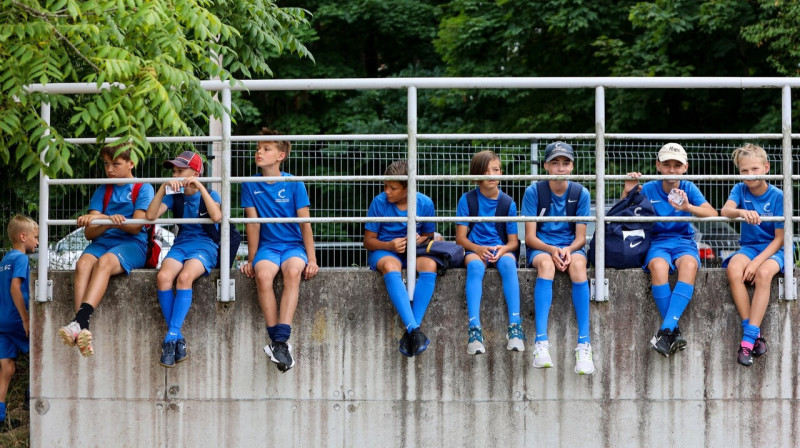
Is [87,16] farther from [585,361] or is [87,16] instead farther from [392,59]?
[392,59]

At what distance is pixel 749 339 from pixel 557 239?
57.2 inches

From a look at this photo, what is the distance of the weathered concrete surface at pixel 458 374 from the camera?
7262 millimetres

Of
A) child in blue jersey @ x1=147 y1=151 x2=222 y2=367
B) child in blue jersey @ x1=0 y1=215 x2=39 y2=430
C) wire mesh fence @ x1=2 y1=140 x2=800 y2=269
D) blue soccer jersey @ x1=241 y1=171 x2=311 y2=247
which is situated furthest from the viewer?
child in blue jersey @ x1=0 y1=215 x2=39 y2=430

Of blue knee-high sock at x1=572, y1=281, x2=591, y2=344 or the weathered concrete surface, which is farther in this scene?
the weathered concrete surface

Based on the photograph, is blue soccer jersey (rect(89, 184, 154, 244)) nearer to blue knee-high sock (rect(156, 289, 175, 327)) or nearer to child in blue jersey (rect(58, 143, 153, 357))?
child in blue jersey (rect(58, 143, 153, 357))

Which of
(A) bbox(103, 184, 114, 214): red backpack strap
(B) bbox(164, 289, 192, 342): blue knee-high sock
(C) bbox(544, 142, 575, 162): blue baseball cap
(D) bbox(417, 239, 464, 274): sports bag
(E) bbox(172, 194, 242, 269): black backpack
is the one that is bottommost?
(B) bbox(164, 289, 192, 342): blue knee-high sock

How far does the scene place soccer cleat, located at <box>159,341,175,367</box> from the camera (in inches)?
275

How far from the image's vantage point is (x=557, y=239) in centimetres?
736

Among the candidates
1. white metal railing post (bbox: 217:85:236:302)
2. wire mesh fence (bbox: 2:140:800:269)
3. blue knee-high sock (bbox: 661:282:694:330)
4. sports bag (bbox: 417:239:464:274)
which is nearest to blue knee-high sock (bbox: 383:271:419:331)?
sports bag (bbox: 417:239:464:274)

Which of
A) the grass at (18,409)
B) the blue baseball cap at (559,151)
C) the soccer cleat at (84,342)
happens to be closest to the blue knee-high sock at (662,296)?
the blue baseball cap at (559,151)

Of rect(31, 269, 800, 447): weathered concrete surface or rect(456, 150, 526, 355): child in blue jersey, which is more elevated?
rect(456, 150, 526, 355): child in blue jersey

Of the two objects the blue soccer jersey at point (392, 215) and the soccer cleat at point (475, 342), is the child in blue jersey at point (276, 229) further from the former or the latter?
the soccer cleat at point (475, 342)

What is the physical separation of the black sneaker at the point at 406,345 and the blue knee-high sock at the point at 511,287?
2.30ft

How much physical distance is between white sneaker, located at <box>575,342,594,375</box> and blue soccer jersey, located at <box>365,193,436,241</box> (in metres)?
1.30
